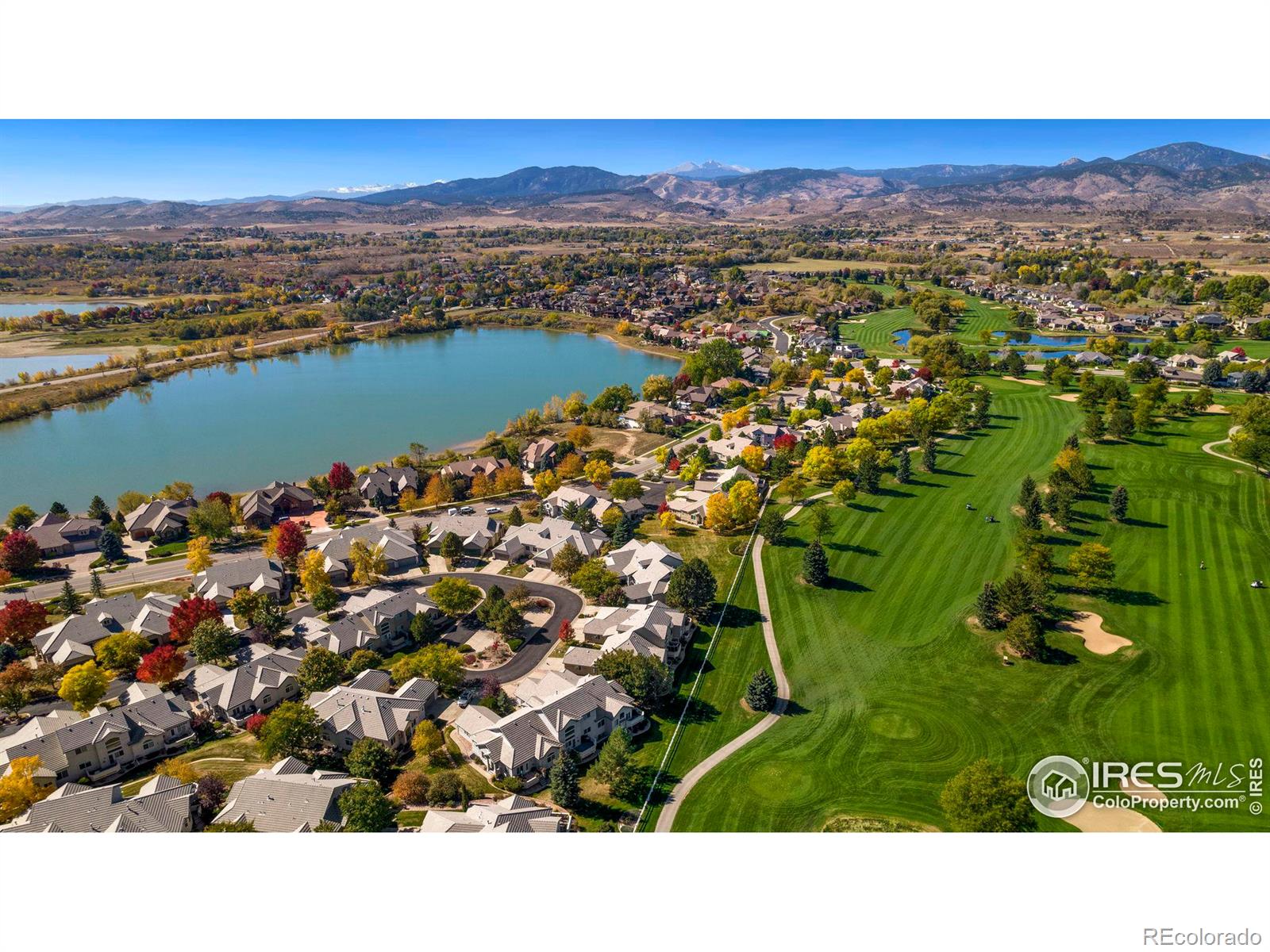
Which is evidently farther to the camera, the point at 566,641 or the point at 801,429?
the point at 801,429

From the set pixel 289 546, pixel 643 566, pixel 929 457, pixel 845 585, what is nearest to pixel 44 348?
pixel 289 546

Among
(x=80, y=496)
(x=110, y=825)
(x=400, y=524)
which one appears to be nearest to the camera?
(x=110, y=825)

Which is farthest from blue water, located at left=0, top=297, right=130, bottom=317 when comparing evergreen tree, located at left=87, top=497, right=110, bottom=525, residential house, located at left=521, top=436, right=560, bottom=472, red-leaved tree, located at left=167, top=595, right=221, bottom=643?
red-leaved tree, located at left=167, top=595, right=221, bottom=643

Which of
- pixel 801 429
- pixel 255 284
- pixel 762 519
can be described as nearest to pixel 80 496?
pixel 762 519

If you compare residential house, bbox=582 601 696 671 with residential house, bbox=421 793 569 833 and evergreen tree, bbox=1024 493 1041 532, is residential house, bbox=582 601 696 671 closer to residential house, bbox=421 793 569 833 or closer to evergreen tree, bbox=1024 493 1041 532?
residential house, bbox=421 793 569 833

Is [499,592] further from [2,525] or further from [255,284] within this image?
[255,284]

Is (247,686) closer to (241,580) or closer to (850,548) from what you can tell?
(241,580)

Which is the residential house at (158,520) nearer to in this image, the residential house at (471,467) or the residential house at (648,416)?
the residential house at (471,467)
